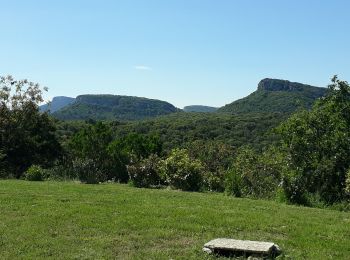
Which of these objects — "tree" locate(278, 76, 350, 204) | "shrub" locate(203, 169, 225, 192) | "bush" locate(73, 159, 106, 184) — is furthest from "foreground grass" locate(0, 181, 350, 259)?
"bush" locate(73, 159, 106, 184)

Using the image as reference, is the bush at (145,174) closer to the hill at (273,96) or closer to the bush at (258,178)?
the bush at (258,178)

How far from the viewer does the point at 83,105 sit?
15062 cm

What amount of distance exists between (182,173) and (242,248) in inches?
448

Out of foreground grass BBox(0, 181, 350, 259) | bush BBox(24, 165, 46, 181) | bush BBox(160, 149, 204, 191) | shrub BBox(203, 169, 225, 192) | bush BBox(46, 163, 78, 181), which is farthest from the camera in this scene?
bush BBox(46, 163, 78, 181)

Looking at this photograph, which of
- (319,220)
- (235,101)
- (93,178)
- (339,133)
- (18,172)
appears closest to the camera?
(319,220)

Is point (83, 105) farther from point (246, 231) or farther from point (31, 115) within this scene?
point (246, 231)

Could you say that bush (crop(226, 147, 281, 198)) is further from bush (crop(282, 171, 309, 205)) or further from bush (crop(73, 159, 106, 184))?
bush (crop(73, 159, 106, 184))

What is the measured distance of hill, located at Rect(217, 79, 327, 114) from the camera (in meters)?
103

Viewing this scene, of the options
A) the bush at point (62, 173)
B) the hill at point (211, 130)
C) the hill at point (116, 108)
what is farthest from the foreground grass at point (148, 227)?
the hill at point (116, 108)

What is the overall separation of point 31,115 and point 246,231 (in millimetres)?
24086

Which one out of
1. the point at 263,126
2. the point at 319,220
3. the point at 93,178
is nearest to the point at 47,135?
the point at 93,178

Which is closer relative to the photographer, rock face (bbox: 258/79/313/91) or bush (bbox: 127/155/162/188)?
bush (bbox: 127/155/162/188)

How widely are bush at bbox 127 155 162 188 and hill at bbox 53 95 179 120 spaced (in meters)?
113

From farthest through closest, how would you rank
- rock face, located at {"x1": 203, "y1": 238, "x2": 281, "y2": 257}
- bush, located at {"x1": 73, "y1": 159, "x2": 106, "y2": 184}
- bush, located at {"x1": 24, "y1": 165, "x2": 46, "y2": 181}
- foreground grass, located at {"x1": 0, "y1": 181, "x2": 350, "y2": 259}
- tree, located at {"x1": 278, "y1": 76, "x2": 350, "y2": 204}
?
1. bush, located at {"x1": 24, "y1": 165, "x2": 46, "y2": 181}
2. bush, located at {"x1": 73, "y1": 159, "x2": 106, "y2": 184}
3. tree, located at {"x1": 278, "y1": 76, "x2": 350, "y2": 204}
4. foreground grass, located at {"x1": 0, "y1": 181, "x2": 350, "y2": 259}
5. rock face, located at {"x1": 203, "y1": 238, "x2": 281, "y2": 257}
